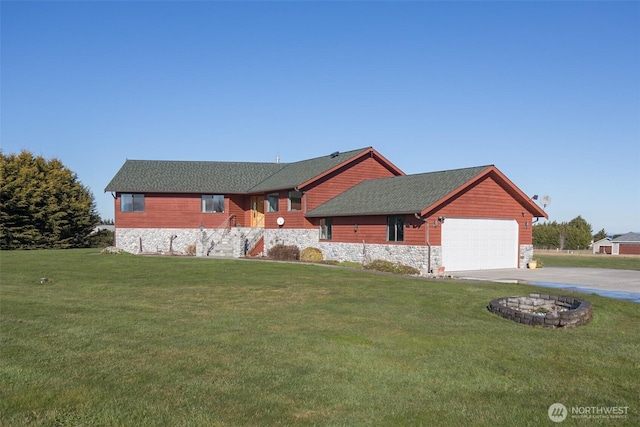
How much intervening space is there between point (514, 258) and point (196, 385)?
81.2 ft

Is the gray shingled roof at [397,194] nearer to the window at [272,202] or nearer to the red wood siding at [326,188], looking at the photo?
the red wood siding at [326,188]

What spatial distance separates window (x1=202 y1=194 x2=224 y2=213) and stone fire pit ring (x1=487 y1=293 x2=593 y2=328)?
93.0 ft

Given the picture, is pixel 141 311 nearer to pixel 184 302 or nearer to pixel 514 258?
pixel 184 302

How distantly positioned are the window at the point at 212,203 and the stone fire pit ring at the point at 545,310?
2835 cm

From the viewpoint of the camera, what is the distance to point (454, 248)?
27062 millimetres

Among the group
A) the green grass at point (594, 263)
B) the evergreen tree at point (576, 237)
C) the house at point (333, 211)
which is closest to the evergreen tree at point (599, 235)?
the evergreen tree at point (576, 237)

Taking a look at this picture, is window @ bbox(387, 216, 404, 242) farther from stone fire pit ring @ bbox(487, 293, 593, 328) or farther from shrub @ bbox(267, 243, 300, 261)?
stone fire pit ring @ bbox(487, 293, 593, 328)

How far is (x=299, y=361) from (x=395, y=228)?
1946 cm

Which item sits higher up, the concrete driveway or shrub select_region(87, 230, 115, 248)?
shrub select_region(87, 230, 115, 248)

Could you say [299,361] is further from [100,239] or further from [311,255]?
[100,239]

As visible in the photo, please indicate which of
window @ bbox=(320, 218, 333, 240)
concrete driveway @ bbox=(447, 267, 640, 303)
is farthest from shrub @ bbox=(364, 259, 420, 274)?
window @ bbox=(320, 218, 333, 240)

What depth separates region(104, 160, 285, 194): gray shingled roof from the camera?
39.8 m

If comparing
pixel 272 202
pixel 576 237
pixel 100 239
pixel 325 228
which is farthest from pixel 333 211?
pixel 576 237

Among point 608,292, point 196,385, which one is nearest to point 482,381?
point 196,385
